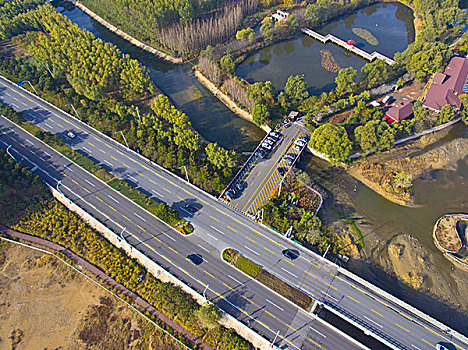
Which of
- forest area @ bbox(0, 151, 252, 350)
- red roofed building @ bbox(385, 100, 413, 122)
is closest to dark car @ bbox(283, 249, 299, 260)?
forest area @ bbox(0, 151, 252, 350)

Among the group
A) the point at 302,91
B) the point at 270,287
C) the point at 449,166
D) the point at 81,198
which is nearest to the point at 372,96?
the point at 302,91

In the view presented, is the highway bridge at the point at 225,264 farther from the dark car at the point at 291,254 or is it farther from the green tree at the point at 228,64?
the green tree at the point at 228,64

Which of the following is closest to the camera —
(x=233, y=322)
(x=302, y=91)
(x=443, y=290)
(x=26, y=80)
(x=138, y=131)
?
(x=233, y=322)

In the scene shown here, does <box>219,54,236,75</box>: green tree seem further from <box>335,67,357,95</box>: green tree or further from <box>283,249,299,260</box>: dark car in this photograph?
<box>283,249,299,260</box>: dark car

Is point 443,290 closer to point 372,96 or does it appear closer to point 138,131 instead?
point 372,96

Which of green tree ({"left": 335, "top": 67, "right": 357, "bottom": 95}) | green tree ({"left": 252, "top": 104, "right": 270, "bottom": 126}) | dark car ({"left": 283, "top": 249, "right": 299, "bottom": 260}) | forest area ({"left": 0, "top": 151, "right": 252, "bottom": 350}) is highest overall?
green tree ({"left": 335, "top": 67, "right": 357, "bottom": 95})

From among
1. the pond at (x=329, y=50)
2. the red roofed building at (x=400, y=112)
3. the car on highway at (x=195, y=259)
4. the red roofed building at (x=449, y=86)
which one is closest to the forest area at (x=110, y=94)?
the car on highway at (x=195, y=259)
